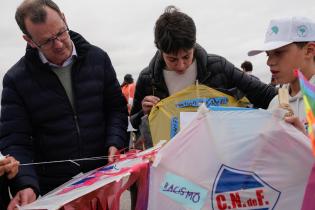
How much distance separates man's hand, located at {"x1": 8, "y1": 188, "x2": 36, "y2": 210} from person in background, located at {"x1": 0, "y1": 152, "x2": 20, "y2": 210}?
8 centimetres

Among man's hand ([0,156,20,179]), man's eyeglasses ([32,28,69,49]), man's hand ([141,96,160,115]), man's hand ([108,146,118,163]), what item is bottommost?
man's hand ([108,146,118,163])

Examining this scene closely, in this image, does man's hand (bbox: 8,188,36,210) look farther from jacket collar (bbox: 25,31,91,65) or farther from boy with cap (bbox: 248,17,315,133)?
boy with cap (bbox: 248,17,315,133)

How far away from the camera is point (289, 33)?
1700 millimetres

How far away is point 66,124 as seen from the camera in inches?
73.4

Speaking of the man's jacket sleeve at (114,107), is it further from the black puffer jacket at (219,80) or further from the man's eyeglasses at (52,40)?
the man's eyeglasses at (52,40)

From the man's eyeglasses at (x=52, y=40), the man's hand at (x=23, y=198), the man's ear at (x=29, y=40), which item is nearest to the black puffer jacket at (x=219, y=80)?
the man's eyeglasses at (x=52, y=40)

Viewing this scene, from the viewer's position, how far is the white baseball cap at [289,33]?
1.68m

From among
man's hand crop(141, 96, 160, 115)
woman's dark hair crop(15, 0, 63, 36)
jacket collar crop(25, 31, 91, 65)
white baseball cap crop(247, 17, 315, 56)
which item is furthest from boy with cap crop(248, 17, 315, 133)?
woman's dark hair crop(15, 0, 63, 36)

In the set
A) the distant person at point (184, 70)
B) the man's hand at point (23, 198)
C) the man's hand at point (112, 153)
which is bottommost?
the man's hand at point (23, 198)

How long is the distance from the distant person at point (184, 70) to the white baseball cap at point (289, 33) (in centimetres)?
25

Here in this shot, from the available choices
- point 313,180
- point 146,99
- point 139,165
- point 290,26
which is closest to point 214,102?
point 146,99

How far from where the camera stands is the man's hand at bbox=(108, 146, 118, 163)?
183 cm

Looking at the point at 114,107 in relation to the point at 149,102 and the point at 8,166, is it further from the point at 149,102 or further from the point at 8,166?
the point at 8,166

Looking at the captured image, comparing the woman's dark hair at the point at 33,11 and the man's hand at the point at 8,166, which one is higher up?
the woman's dark hair at the point at 33,11
